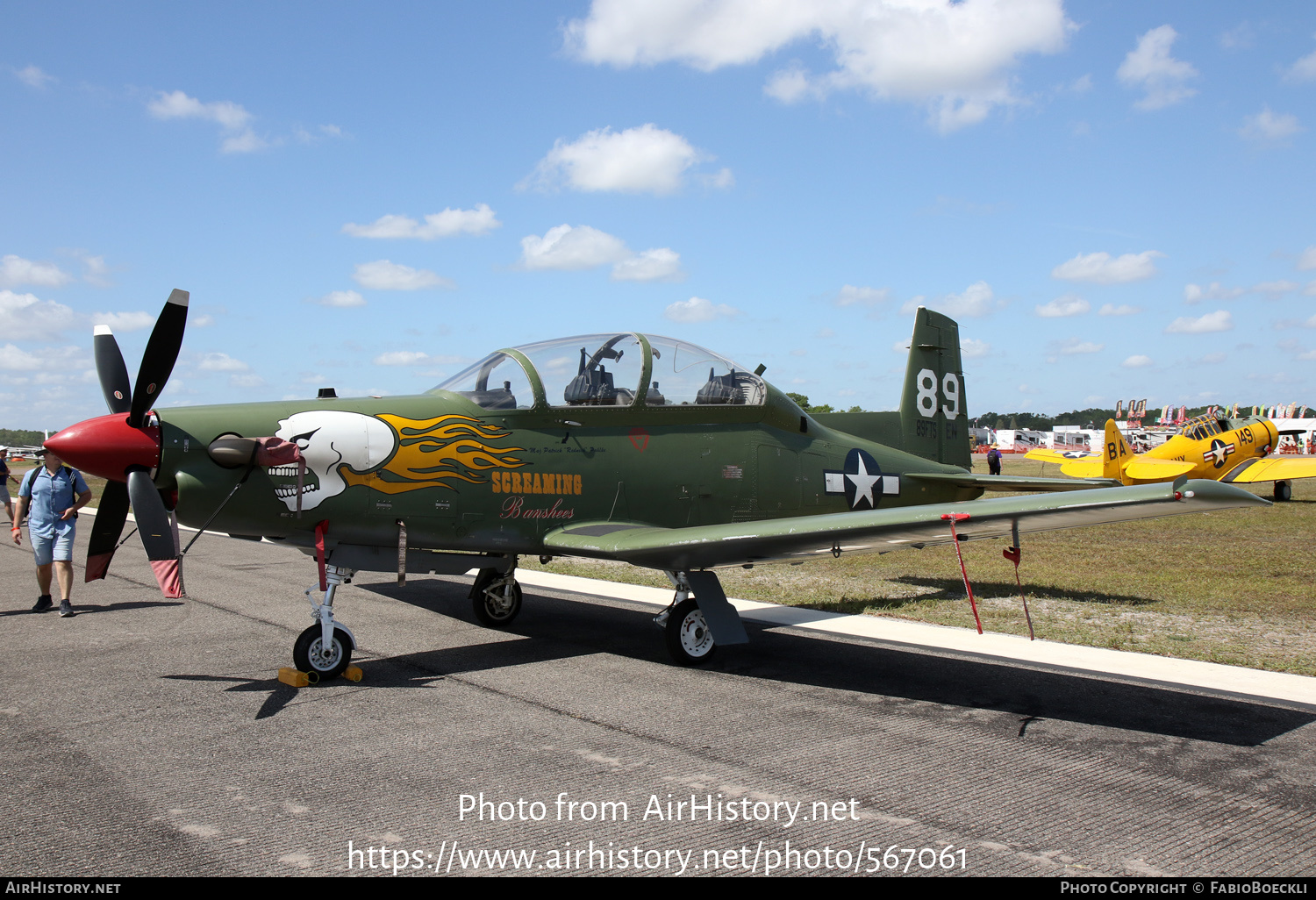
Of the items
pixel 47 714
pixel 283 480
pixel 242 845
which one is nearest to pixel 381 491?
pixel 283 480

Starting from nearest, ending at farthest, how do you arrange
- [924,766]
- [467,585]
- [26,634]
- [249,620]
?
[924,766] < [26,634] < [249,620] < [467,585]

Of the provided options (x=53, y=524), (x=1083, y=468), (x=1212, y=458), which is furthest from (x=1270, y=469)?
(x=53, y=524)

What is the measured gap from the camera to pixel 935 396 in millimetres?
10945

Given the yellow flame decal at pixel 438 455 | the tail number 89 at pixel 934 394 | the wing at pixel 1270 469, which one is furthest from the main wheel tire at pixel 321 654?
the wing at pixel 1270 469

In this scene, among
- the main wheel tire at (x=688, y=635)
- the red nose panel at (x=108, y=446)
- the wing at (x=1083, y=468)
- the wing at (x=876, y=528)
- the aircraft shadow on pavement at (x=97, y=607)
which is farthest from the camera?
the wing at (x=1083, y=468)

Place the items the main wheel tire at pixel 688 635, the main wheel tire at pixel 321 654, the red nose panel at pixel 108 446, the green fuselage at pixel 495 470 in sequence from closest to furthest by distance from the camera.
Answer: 1. the red nose panel at pixel 108 446
2. the green fuselage at pixel 495 470
3. the main wheel tire at pixel 321 654
4. the main wheel tire at pixel 688 635

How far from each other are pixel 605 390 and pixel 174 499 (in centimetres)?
344

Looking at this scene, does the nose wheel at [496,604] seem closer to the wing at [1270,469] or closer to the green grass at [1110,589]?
the green grass at [1110,589]

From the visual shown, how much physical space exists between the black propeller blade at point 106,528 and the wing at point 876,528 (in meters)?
3.21

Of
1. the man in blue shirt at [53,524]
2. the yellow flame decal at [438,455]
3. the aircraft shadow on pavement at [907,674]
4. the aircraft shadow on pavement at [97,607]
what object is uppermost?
the yellow flame decal at [438,455]

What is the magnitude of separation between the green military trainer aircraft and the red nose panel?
0.04ft

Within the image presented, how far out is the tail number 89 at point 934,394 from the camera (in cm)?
1080
